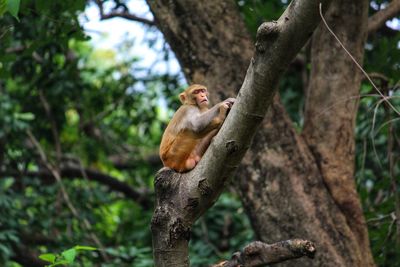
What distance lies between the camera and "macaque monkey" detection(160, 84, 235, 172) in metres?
4.84

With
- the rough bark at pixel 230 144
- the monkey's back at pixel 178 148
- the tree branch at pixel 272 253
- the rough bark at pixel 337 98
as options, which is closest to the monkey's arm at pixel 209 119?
the monkey's back at pixel 178 148

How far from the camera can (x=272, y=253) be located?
3.89 metres

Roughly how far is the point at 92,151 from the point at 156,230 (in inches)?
235

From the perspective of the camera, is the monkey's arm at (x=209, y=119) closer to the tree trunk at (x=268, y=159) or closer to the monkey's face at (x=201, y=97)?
the monkey's face at (x=201, y=97)

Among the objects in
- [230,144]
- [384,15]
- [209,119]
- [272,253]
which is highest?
[384,15]

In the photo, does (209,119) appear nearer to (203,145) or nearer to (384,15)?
(203,145)

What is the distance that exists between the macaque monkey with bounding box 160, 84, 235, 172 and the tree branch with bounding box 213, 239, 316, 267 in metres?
0.87

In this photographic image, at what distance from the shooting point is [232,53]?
6.01m

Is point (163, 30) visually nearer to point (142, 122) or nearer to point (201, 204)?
point (201, 204)

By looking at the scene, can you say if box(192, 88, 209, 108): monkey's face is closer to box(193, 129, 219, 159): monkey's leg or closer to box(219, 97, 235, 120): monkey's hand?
box(193, 129, 219, 159): monkey's leg

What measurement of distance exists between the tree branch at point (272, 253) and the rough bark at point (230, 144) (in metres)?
0.33

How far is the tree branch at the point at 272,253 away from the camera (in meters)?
3.77

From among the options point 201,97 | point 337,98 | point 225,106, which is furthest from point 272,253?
point 337,98

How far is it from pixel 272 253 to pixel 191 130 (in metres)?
1.45
